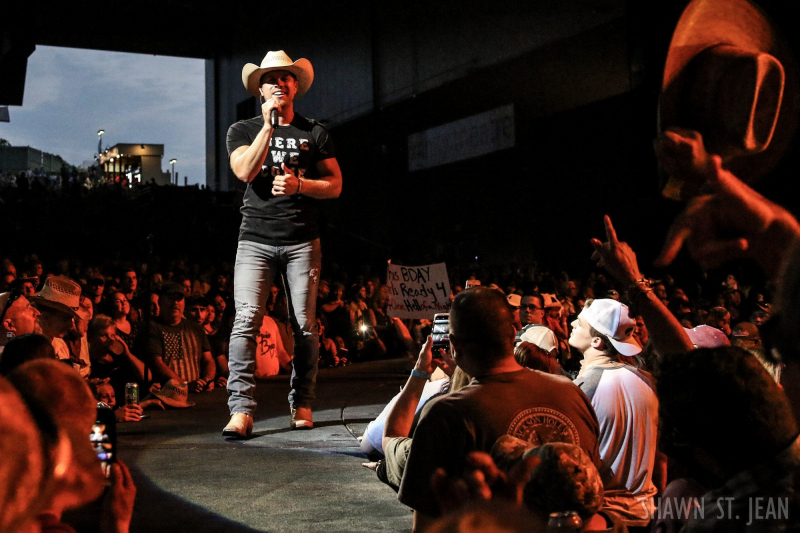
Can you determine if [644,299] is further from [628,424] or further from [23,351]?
[23,351]

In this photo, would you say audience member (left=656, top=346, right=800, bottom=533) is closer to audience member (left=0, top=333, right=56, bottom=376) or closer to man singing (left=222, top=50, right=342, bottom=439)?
audience member (left=0, top=333, right=56, bottom=376)

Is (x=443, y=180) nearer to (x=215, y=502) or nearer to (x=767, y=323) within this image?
(x=215, y=502)

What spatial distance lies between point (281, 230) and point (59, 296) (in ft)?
4.55

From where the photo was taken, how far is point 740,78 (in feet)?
5.89

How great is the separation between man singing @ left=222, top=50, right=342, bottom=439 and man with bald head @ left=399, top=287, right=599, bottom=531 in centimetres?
280

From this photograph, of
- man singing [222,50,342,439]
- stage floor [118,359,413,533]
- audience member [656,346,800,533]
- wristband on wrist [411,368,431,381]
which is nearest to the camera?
audience member [656,346,800,533]

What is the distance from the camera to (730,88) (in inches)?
70.7

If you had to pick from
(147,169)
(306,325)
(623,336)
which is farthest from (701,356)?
(147,169)

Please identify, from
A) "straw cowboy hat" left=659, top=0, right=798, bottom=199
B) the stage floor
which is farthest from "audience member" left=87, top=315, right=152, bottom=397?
"straw cowboy hat" left=659, top=0, right=798, bottom=199

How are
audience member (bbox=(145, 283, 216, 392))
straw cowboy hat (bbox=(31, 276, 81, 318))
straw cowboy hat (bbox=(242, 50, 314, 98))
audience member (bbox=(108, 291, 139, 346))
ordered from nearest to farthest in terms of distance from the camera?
straw cowboy hat (bbox=(31, 276, 81, 318)) < straw cowboy hat (bbox=(242, 50, 314, 98)) < audience member (bbox=(145, 283, 216, 392)) < audience member (bbox=(108, 291, 139, 346))

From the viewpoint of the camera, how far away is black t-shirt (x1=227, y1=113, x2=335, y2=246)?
17.4ft

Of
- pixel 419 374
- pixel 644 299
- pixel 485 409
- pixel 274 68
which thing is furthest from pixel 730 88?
pixel 274 68

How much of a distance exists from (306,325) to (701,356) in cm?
387

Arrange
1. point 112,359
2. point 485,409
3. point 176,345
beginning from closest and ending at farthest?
point 485,409, point 112,359, point 176,345
